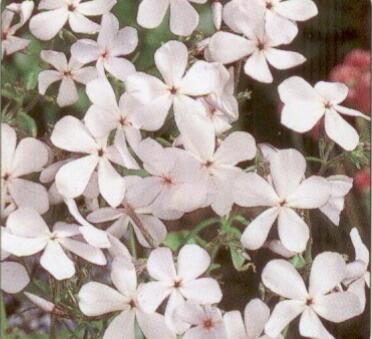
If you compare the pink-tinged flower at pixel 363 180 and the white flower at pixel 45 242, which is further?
the pink-tinged flower at pixel 363 180

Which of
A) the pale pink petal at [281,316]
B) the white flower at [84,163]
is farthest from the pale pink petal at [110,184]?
the pale pink petal at [281,316]

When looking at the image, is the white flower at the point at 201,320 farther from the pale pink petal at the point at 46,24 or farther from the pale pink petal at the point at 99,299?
the pale pink petal at the point at 46,24

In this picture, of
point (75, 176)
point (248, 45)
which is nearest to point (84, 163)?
point (75, 176)

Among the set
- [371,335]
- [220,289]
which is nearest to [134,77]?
[220,289]

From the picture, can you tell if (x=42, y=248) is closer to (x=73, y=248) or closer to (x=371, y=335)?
(x=73, y=248)

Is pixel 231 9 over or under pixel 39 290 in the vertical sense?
over

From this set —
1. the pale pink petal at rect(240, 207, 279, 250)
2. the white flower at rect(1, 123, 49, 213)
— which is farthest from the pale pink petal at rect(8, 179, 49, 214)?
the pale pink petal at rect(240, 207, 279, 250)

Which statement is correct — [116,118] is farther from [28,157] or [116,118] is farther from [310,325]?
[310,325]
